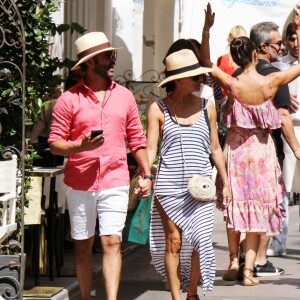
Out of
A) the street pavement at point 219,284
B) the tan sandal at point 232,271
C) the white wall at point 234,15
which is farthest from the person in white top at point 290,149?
the tan sandal at point 232,271

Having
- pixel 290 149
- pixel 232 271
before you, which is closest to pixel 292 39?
pixel 290 149

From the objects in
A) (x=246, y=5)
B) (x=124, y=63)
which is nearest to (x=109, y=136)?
(x=246, y=5)

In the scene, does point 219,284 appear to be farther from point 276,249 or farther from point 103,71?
point 103,71

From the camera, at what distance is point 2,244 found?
893 cm

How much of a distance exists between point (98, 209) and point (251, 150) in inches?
90.7

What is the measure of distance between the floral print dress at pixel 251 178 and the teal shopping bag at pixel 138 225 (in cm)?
69

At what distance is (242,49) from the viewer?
35.4 ft

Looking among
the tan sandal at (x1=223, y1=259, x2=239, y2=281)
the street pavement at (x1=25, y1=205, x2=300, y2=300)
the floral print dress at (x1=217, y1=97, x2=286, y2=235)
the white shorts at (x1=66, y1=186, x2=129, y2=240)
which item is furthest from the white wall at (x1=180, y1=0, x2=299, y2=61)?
the white shorts at (x1=66, y1=186, x2=129, y2=240)

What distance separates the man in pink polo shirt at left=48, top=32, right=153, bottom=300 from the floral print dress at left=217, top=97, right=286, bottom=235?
196 cm

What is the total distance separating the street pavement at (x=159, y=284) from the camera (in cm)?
1046

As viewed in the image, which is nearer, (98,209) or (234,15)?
(98,209)

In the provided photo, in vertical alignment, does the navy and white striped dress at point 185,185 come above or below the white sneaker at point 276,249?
above

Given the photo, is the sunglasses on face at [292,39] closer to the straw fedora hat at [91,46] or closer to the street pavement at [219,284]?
the street pavement at [219,284]

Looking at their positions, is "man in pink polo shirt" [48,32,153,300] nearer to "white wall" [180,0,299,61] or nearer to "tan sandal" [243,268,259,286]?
"tan sandal" [243,268,259,286]
